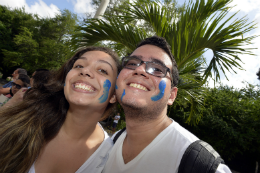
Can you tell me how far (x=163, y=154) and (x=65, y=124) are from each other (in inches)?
52.7

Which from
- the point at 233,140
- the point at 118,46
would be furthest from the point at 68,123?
the point at 233,140

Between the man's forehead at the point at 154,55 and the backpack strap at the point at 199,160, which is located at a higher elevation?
the man's forehead at the point at 154,55

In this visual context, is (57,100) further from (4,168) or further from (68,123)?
(4,168)

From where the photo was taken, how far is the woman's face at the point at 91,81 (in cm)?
165

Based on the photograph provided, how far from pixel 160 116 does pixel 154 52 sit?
0.71 meters

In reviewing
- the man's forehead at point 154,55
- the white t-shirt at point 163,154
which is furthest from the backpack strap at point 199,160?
the man's forehead at point 154,55

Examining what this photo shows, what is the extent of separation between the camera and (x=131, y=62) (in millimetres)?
1702

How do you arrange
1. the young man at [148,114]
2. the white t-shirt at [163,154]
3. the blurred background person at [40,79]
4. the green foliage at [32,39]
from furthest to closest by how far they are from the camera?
the green foliage at [32,39], the blurred background person at [40,79], the young man at [148,114], the white t-shirt at [163,154]

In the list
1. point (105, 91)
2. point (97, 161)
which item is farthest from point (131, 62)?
point (97, 161)

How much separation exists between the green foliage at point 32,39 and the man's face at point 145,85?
1419 cm

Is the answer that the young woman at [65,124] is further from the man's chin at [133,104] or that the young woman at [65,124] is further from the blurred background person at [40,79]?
the man's chin at [133,104]

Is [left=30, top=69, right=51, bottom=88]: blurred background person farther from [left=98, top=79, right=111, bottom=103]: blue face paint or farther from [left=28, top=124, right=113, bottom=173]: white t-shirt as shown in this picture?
[left=28, top=124, right=113, bottom=173]: white t-shirt

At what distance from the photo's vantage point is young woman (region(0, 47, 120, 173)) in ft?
5.30

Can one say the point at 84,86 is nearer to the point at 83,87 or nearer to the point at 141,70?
the point at 83,87
